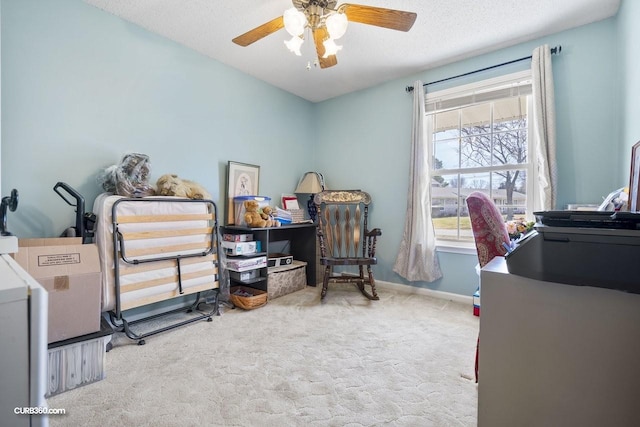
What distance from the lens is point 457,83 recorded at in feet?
9.39

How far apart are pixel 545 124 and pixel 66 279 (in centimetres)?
352

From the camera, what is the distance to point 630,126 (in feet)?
6.00

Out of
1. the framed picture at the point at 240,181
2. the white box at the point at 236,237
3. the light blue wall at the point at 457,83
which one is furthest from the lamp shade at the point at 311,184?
the white box at the point at 236,237

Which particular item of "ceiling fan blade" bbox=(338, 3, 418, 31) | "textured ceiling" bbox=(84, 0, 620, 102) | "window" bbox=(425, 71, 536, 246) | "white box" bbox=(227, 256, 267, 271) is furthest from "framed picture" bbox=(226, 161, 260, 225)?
"window" bbox=(425, 71, 536, 246)

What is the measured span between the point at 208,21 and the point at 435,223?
113 inches

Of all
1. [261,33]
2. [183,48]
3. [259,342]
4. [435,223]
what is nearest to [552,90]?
[435,223]

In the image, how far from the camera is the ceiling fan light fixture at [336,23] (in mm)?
1627

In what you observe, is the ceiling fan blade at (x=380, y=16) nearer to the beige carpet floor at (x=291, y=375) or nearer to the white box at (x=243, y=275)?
the beige carpet floor at (x=291, y=375)

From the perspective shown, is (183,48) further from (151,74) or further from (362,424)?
(362,424)

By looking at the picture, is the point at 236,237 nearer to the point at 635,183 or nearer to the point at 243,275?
the point at 243,275

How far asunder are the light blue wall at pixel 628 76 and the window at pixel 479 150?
0.57m

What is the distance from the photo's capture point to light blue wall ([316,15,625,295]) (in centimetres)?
217

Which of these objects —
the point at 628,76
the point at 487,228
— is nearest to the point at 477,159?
the point at 628,76

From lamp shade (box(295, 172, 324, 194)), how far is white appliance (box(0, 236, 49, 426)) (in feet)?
9.93
